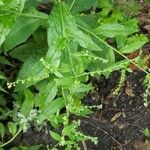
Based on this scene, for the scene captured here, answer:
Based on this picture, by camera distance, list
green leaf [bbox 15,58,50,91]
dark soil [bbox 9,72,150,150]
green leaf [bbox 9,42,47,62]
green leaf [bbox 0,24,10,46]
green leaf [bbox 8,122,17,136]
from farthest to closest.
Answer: dark soil [bbox 9,72,150,150]
green leaf [bbox 8,122,17,136]
green leaf [bbox 9,42,47,62]
green leaf [bbox 15,58,50,91]
green leaf [bbox 0,24,10,46]

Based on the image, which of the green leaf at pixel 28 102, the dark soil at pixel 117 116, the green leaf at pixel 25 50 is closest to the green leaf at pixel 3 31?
the green leaf at pixel 25 50

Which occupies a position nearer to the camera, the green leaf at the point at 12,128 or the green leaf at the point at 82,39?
the green leaf at the point at 82,39

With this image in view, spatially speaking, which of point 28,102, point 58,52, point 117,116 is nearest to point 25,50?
point 28,102

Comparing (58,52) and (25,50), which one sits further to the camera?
(25,50)

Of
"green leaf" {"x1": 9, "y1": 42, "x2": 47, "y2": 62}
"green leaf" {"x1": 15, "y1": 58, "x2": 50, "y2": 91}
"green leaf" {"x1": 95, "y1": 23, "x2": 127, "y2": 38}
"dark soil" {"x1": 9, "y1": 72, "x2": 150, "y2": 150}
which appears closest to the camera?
"green leaf" {"x1": 15, "y1": 58, "x2": 50, "y2": 91}

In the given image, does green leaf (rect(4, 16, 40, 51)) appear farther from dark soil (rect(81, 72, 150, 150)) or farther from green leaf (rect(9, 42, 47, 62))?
dark soil (rect(81, 72, 150, 150))

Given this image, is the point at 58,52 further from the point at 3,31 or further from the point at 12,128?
the point at 12,128

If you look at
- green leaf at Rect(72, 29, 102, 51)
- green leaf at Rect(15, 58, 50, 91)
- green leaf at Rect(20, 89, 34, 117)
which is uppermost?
green leaf at Rect(72, 29, 102, 51)

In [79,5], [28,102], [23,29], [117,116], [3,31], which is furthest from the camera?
[117,116]

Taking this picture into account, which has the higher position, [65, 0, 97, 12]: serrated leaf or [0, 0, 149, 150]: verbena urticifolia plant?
[65, 0, 97, 12]: serrated leaf

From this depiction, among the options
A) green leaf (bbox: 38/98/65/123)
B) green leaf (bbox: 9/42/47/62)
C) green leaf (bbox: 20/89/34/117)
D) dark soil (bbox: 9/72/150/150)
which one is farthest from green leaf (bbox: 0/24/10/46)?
dark soil (bbox: 9/72/150/150)

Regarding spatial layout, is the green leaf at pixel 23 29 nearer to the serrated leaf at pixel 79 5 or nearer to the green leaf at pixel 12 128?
the serrated leaf at pixel 79 5
